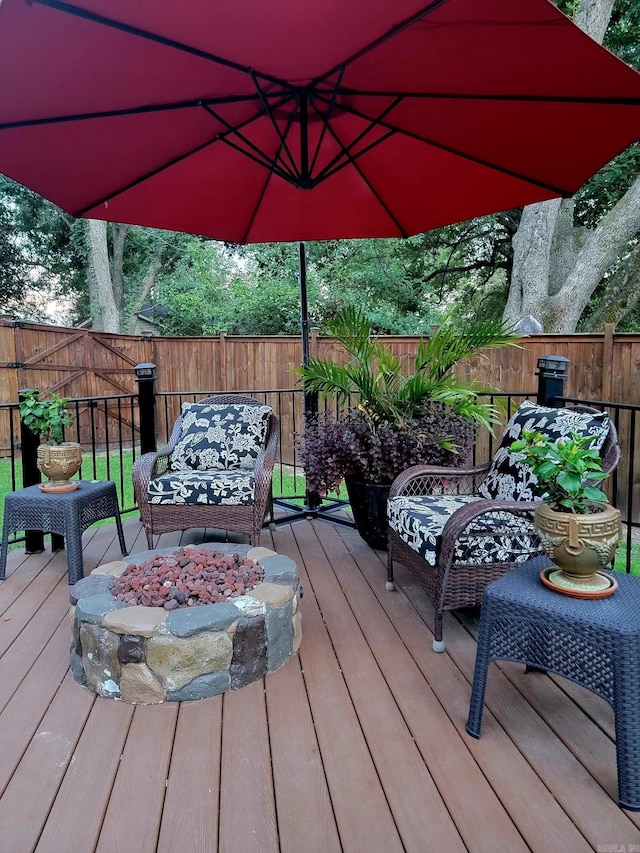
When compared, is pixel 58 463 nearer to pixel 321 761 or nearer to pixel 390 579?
pixel 390 579

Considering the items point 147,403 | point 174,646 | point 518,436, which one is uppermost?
point 147,403

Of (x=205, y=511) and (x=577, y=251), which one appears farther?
(x=577, y=251)

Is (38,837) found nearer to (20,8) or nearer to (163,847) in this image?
(163,847)

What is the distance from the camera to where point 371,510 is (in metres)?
3.26

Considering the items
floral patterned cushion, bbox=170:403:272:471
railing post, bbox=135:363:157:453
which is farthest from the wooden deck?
railing post, bbox=135:363:157:453

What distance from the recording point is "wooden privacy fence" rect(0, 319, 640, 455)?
5.75 meters

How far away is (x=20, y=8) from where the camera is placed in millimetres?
1447

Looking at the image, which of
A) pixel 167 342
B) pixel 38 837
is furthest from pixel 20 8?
pixel 167 342

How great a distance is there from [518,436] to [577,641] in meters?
1.37

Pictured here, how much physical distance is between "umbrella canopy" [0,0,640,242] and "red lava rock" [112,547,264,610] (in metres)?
1.75

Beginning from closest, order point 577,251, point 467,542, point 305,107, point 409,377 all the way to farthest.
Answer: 1. point 467,542
2. point 305,107
3. point 409,377
4. point 577,251

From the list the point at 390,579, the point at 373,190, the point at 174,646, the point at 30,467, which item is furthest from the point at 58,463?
the point at 373,190

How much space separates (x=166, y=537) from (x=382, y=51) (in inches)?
118

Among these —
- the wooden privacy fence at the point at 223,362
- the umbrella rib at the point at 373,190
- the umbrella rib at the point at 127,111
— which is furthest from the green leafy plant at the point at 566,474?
the wooden privacy fence at the point at 223,362
